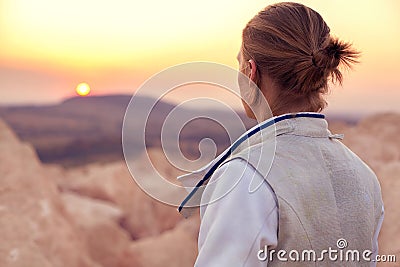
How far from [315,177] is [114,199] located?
22.2 feet

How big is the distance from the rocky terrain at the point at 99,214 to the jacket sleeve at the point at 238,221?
2151 millimetres

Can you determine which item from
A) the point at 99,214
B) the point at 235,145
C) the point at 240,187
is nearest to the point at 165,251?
the point at 99,214

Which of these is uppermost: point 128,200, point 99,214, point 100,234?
point 100,234

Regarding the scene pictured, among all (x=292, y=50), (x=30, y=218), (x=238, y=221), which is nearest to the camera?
(x=238, y=221)

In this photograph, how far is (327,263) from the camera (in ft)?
4.44

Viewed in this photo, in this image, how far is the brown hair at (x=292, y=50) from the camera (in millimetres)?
1358

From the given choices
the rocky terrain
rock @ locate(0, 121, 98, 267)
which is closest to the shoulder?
the rocky terrain

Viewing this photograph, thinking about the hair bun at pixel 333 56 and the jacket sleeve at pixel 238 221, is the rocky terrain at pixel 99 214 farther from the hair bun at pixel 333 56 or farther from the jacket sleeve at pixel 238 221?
the jacket sleeve at pixel 238 221

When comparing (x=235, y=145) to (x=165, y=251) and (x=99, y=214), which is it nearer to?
(x=165, y=251)

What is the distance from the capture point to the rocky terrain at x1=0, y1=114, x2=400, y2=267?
4.55 metres

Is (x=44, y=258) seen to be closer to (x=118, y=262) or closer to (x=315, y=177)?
(x=118, y=262)

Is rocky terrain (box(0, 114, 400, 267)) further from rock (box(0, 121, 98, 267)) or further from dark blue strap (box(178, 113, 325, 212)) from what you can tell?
dark blue strap (box(178, 113, 325, 212))

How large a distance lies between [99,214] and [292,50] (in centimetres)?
535

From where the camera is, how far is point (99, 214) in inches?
255
